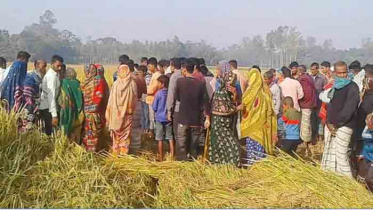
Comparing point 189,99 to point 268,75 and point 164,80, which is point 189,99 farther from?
point 268,75

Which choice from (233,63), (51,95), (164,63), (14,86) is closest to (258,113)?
(233,63)

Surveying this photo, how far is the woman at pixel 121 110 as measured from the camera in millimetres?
6371

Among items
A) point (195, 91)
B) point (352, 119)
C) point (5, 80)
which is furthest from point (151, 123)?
point (352, 119)

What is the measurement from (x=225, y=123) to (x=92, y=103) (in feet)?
6.23

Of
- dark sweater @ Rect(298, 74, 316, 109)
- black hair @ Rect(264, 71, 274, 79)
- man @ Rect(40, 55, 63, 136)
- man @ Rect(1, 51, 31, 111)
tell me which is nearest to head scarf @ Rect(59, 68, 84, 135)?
man @ Rect(40, 55, 63, 136)

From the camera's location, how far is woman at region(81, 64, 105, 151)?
646cm

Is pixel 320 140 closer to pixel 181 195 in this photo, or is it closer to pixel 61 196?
pixel 181 195

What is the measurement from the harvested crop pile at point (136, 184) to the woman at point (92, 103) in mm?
1189

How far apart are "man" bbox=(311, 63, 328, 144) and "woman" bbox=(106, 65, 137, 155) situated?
11.5 ft

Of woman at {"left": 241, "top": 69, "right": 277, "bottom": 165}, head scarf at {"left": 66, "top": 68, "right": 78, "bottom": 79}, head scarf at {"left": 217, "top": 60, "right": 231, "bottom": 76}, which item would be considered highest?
head scarf at {"left": 217, "top": 60, "right": 231, "bottom": 76}

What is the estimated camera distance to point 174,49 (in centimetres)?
3055

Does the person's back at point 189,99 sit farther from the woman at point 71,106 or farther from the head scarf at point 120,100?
the woman at point 71,106

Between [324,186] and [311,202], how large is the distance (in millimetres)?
384

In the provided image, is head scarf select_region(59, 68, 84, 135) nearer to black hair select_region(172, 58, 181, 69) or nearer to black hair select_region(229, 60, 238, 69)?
black hair select_region(172, 58, 181, 69)
